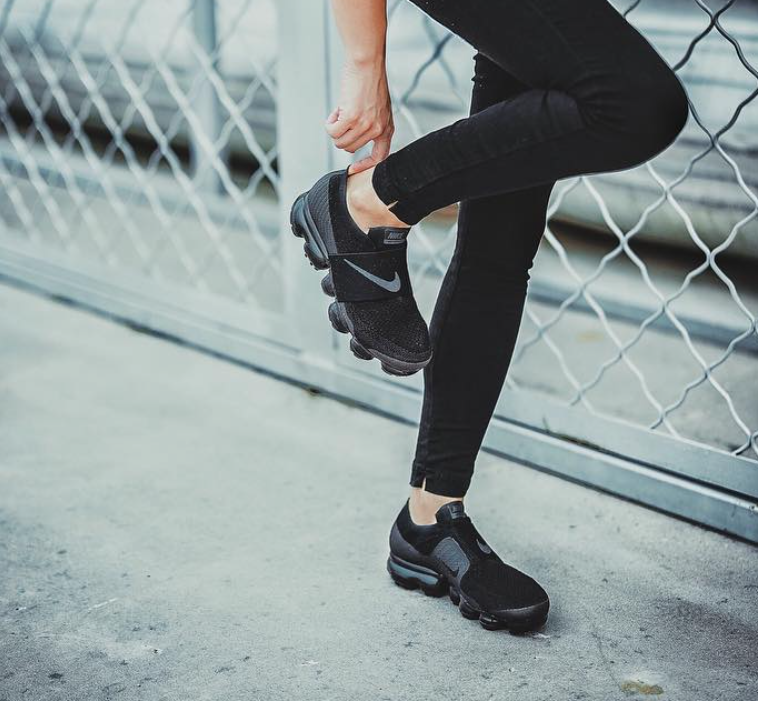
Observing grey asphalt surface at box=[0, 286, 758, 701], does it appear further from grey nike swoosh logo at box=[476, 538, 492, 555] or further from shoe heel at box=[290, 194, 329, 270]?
shoe heel at box=[290, 194, 329, 270]

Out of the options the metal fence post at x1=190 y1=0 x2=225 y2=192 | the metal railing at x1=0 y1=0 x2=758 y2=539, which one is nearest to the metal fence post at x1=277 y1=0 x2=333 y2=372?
the metal railing at x1=0 y1=0 x2=758 y2=539

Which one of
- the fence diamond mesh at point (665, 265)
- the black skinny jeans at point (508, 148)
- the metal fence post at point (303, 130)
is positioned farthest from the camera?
the fence diamond mesh at point (665, 265)

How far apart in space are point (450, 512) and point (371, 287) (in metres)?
0.28

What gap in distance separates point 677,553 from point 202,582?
0.56 meters

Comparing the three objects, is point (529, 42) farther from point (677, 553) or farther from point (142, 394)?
point (142, 394)

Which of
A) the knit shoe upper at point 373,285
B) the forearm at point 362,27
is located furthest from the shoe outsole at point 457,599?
the forearm at point 362,27

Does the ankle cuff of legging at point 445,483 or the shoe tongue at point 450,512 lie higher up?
the ankle cuff of legging at point 445,483

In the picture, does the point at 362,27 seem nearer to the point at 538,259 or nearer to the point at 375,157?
the point at 375,157

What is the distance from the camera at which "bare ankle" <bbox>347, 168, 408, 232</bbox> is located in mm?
947

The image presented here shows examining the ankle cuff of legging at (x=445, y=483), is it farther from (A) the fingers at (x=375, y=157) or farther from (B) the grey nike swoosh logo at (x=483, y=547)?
(A) the fingers at (x=375, y=157)

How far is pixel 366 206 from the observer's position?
96cm

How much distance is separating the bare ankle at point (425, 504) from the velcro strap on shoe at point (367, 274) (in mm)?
244

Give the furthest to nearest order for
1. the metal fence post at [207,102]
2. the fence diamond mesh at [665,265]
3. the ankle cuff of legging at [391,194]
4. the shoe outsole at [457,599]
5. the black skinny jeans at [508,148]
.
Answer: the metal fence post at [207,102], the fence diamond mesh at [665,265], the shoe outsole at [457,599], the ankle cuff of legging at [391,194], the black skinny jeans at [508,148]

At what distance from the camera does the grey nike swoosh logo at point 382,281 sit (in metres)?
0.97
